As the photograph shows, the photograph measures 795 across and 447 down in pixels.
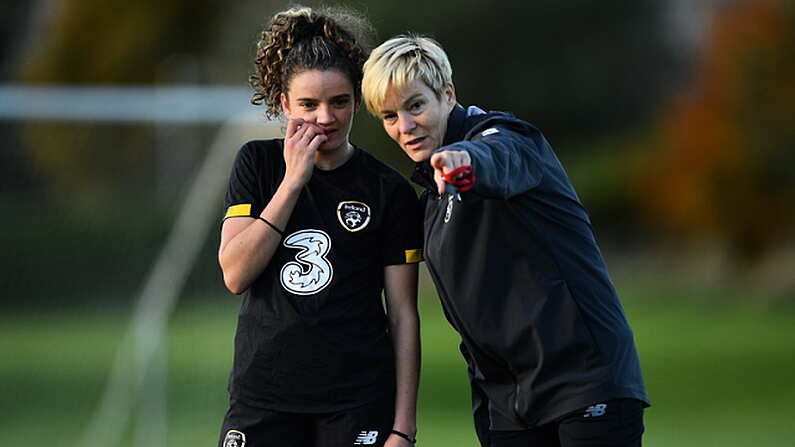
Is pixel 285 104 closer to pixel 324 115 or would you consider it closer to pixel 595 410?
pixel 324 115

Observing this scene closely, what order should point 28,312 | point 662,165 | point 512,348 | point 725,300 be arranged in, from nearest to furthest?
point 512,348 → point 28,312 → point 725,300 → point 662,165

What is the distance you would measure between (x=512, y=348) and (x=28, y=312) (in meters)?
4.43

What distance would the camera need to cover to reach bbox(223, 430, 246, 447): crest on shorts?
382 centimetres

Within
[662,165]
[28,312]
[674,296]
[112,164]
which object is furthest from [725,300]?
[28,312]

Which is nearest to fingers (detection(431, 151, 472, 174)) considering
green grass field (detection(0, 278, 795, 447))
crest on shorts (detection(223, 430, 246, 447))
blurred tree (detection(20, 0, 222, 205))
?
crest on shorts (detection(223, 430, 246, 447))

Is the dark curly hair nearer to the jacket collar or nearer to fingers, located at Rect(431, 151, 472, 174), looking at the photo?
the jacket collar

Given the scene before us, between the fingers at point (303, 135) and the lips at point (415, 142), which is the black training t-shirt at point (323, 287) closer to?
the fingers at point (303, 135)

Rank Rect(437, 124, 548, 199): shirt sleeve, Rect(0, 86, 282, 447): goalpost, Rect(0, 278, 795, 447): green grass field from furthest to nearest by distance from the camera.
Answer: Rect(0, 86, 282, 447): goalpost
Rect(0, 278, 795, 447): green grass field
Rect(437, 124, 548, 199): shirt sleeve

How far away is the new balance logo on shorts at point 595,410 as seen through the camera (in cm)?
362

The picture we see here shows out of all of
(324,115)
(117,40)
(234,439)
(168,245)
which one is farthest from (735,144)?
(234,439)

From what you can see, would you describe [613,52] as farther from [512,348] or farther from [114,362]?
[512,348]

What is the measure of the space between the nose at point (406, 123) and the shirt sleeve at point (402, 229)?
29cm

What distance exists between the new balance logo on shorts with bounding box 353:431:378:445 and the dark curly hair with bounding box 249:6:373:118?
99cm

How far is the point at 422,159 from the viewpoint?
3.76 meters
